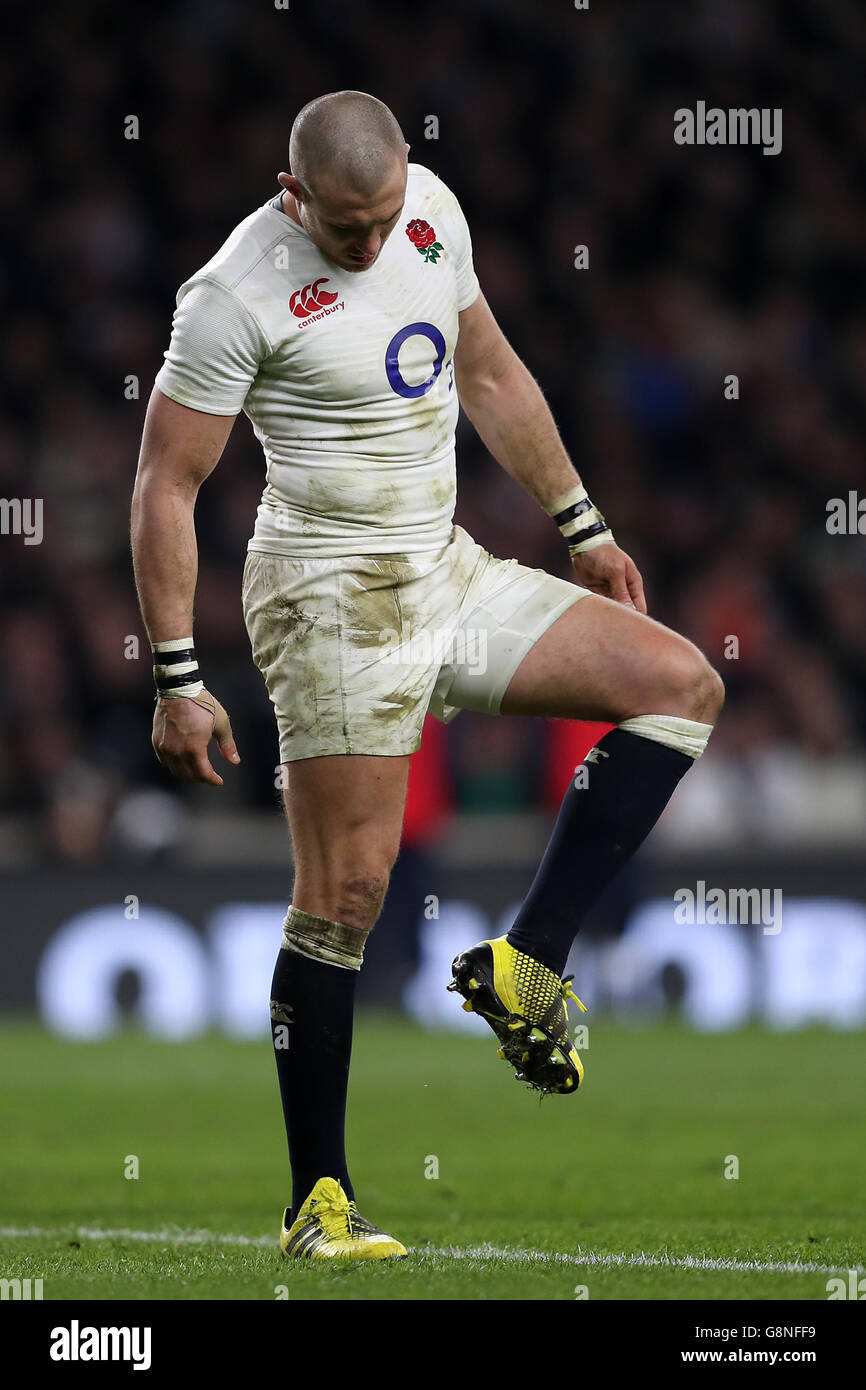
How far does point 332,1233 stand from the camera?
13.6 feet

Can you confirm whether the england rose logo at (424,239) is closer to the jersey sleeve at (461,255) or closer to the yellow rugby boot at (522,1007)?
the jersey sleeve at (461,255)

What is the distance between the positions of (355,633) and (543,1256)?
1384 millimetres

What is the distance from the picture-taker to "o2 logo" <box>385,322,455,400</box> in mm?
4203

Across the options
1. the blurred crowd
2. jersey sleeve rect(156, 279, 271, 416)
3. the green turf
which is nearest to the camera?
the green turf

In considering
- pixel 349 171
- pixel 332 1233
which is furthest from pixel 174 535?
pixel 332 1233

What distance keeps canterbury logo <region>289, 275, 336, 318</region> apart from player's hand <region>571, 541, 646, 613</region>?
0.91 metres

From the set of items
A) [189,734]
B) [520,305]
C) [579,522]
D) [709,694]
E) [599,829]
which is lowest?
[599,829]

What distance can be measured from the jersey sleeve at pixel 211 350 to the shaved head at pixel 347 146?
292 millimetres

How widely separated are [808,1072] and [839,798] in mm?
3626

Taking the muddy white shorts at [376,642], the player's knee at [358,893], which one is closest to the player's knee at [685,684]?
the muddy white shorts at [376,642]

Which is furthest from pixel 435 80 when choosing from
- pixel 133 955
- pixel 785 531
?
pixel 133 955

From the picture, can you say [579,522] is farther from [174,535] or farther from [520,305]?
[520,305]

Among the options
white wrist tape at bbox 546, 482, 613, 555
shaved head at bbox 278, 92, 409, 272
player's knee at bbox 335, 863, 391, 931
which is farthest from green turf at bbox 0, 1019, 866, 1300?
shaved head at bbox 278, 92, 409, 272

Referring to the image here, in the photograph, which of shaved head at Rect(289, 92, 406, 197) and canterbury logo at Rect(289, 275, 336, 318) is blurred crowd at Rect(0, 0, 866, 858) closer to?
canterbury logo at Rect(289, 275, 336, 318)
